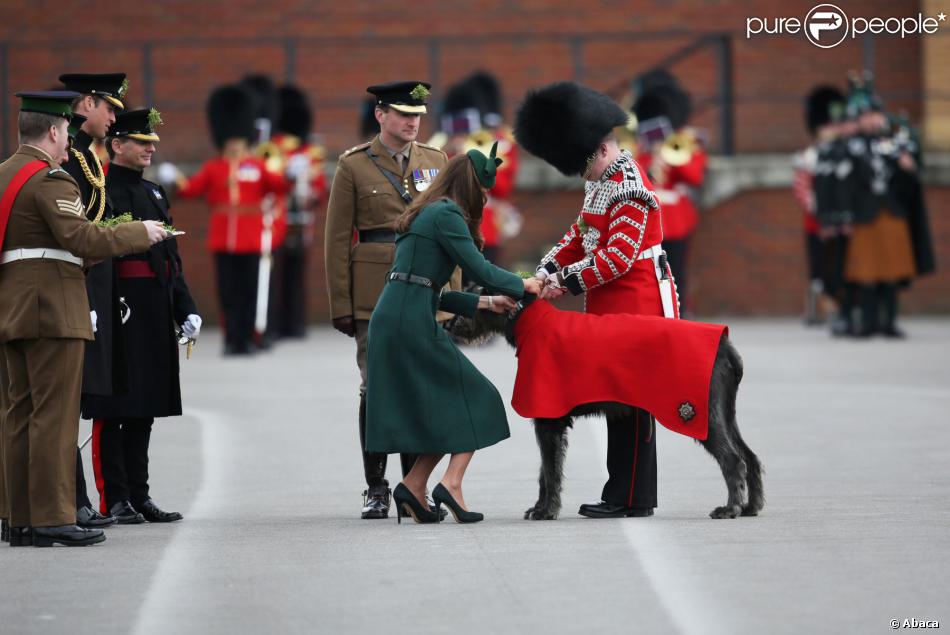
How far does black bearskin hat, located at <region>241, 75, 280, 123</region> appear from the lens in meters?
20.5

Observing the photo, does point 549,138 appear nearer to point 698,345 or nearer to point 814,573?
point 698,345

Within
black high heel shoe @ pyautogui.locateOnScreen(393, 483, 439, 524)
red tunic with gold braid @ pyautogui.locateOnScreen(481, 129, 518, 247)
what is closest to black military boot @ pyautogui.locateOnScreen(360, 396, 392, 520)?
black high heel shoe @ pyautogui.locateOnScreen(393, 483, 439, 524)

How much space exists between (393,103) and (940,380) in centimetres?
729

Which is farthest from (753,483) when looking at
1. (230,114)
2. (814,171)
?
(814,171)

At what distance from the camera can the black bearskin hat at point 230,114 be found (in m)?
19.4

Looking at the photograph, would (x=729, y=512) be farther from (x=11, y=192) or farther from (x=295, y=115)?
(x=295, y=115)

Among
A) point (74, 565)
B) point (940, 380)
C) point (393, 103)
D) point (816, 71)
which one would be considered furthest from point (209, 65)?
point (74, 565)

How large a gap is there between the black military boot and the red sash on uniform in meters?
1.94

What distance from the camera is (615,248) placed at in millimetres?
8320

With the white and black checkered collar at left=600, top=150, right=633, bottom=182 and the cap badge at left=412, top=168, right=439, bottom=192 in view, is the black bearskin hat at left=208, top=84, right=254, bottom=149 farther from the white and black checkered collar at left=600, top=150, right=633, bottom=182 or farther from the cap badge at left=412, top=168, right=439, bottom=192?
the white and black checkered collar at left=600, top=150, right=633, bottom=182

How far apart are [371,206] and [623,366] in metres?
1.58

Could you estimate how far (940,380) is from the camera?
14.8 m

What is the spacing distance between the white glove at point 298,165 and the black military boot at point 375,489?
1200 centimetres

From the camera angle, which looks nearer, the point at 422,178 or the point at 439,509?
the point at 439,509
